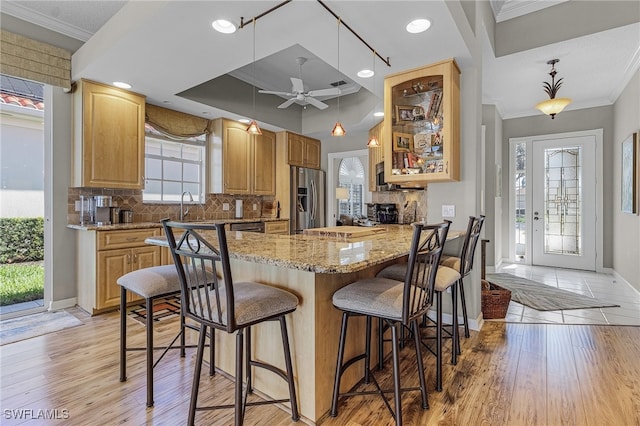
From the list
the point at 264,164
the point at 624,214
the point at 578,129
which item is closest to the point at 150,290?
the point at 264,164

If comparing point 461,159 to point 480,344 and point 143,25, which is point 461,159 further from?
point 143,25

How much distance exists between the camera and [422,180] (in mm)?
3027

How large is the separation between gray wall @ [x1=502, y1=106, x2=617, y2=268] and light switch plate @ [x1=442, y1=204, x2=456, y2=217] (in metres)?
3.61

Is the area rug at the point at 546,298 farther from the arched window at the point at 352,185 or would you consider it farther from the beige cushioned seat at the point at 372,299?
the arched window at the point at 352,185

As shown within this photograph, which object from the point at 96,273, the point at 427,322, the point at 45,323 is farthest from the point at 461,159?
the point at 45,323

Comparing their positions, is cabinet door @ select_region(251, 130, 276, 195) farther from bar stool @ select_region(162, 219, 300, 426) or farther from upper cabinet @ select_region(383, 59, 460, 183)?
bar stool @ select_region(162, 219, 300, 426)

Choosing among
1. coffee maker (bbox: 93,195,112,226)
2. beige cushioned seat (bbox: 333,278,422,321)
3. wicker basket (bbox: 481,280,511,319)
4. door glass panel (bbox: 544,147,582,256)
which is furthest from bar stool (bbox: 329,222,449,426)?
door glass panel (bbox: 544,147,582,256)

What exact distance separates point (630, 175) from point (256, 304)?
4.98m

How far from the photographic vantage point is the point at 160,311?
3316mm

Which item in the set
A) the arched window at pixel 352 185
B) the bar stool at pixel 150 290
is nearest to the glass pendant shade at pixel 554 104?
the arched window at pixel 352 185

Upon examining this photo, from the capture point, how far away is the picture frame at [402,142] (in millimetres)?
3143

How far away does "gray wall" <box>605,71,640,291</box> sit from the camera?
4059 mm

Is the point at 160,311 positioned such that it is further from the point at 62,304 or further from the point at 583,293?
the point at 583,293

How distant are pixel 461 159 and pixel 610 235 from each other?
4.14 meters
